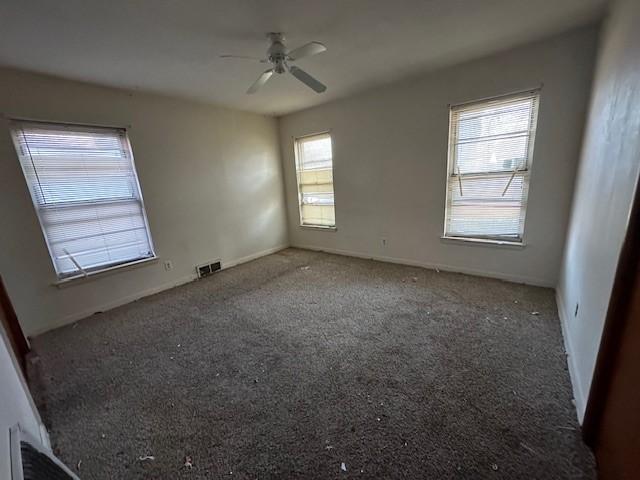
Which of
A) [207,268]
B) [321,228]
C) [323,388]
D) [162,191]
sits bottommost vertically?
[323,388]

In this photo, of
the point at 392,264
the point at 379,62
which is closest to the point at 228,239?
the point at 392,264

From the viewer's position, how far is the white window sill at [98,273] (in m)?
2.72

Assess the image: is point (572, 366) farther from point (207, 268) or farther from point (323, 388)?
point (207, 268)

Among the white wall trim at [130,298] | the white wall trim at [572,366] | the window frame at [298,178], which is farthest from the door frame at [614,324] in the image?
the white wall trim at [130,298]

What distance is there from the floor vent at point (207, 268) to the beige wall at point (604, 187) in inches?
159

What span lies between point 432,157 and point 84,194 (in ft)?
13.3

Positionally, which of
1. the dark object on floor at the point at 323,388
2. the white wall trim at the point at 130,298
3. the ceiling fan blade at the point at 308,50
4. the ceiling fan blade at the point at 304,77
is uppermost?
the ceiling fan blade at the point at 308,50

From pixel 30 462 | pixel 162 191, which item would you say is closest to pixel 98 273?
pixel 162 191

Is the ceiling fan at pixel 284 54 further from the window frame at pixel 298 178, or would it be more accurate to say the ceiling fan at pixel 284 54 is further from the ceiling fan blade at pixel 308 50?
the window frame at pixel 298 178

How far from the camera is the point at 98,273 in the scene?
9.66 ft

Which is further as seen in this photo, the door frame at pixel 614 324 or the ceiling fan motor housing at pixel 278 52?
the ceiling fan motor housing at pixel 278 52

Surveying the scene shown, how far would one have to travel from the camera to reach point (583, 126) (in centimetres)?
240

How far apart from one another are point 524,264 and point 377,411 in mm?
2555

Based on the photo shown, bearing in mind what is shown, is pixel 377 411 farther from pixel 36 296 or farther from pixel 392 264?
pixel 36 296
